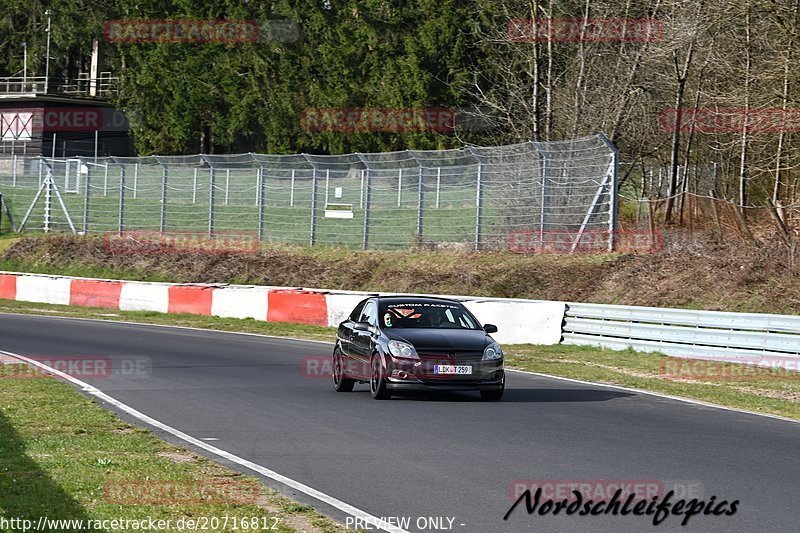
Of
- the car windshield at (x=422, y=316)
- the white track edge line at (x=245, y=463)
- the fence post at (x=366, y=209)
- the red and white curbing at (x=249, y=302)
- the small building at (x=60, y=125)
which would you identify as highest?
the small building at (x=60, y=125)

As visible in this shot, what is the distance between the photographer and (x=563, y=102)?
39.9 m

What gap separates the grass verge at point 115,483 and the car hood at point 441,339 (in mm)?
4057

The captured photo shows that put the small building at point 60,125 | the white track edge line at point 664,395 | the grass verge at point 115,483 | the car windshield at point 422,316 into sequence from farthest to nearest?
the small building at point 60,125 → the car windshield at point 422,316 → the white track edge line at point 664,395 → the grass verge at point 115,483

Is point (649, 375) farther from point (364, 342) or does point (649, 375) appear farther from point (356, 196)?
point (356, 196)

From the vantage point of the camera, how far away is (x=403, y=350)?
51.3 feet

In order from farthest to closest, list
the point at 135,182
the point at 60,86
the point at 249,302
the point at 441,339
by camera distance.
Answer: the point at 60,86
the point at 135,182
the point at 249,302
the point at 441,339

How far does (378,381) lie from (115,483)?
6873 mm

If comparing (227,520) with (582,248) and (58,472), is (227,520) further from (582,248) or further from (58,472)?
(582,248)

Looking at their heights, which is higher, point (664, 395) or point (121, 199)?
point (121, 199)

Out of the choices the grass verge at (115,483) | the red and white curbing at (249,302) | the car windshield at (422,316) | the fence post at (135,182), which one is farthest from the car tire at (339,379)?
the fence post at (135,182)

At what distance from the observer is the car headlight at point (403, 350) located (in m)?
15.6

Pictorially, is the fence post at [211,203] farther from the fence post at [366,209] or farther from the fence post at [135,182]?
the fence post at [366,209]

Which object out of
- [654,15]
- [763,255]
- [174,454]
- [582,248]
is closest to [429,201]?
[582,248]

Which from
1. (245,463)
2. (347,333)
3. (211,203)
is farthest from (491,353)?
(211,203)
